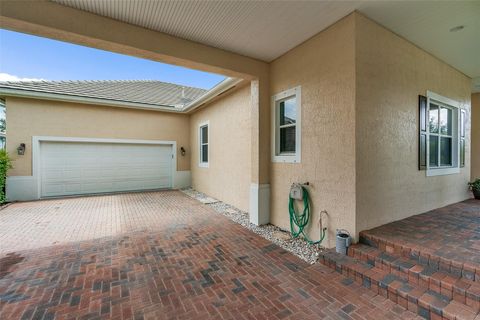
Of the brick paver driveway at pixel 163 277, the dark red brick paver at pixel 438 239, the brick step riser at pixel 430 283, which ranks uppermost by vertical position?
the dark red brick paver at pixel 438 239

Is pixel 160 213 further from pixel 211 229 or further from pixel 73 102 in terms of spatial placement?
pixel 73 102

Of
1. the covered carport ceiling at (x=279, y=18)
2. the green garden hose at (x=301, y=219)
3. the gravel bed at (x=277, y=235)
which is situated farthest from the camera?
the green garden hose at (x=301, y=219)

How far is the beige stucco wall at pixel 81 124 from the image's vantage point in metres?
7.48

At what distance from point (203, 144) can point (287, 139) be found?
5281 millimetres

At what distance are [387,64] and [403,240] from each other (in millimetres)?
2839

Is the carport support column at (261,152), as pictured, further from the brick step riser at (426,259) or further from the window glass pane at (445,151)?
the window glass pane at (445,151)

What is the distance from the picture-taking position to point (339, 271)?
9.48ft

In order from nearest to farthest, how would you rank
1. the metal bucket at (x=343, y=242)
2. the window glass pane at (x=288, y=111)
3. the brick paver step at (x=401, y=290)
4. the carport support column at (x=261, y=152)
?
the brick paver step at (x=401, y=290)
the metal bucket at (x=343, y=242)
the window glass pane at (x=288, y=111)
the carport support column at (x=261, y=152)

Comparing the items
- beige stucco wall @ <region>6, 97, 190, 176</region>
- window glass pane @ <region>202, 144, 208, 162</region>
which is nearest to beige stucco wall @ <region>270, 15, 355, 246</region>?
window glass pane @ <region>202, 144, 208, 162</region>

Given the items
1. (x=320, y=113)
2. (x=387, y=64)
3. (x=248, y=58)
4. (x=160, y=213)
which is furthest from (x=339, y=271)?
(x=160, y=213)

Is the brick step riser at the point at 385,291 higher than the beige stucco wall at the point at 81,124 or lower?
lower

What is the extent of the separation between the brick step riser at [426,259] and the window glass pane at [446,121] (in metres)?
3.91

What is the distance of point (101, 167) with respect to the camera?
8812mm

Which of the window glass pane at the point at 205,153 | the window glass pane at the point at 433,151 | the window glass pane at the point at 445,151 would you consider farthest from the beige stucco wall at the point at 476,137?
the window glass pane at the point at 205,153
